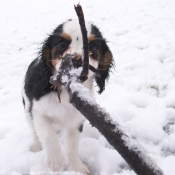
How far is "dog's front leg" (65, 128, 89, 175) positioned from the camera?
2277mm

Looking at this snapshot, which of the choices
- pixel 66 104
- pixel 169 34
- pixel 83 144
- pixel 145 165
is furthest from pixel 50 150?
pixel 169 34

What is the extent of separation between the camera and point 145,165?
73cm

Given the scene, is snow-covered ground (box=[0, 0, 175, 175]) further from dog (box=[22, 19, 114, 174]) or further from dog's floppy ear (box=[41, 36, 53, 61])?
dog's floppy ear (box=[41, 36, 53, 61])

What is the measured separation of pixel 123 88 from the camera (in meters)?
3.44

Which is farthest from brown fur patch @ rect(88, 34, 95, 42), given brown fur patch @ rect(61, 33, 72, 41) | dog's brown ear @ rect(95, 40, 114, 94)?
dog's brown ear @ rect(95, 40, 114, 94)

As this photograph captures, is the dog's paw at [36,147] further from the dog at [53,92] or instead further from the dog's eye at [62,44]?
the dog's eye at [62,44]

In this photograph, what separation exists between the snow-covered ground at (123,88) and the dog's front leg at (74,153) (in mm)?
110

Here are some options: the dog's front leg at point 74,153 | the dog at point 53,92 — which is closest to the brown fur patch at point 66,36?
the dog at point 53,92

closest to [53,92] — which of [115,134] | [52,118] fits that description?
[52,118]

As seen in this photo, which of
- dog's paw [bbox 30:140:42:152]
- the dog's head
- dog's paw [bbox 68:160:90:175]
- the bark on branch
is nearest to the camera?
the bark on branch

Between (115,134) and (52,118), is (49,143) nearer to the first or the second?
(52,118)

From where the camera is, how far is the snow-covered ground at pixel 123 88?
92.7 inches

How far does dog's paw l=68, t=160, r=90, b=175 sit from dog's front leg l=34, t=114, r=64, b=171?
0.78 feet

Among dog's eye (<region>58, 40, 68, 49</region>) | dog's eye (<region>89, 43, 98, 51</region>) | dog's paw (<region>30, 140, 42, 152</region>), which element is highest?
dog's eye (<region>58, 40, 68, 49</region>)
